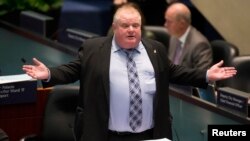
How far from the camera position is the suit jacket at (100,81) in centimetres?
356

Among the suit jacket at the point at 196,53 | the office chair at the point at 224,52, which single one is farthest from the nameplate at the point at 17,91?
the office chair at the point at 224,52

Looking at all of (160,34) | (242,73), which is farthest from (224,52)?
(160,34)

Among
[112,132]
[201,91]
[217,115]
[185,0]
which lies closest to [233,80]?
[201,91]

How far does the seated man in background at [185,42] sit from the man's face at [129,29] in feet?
5.74

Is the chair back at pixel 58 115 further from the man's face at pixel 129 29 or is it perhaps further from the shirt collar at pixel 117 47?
the man's face at pixel 129 29

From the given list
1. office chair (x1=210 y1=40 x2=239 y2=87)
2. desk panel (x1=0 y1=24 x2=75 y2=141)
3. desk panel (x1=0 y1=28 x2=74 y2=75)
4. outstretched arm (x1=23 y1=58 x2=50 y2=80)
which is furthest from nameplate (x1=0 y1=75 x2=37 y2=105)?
office chair (x1=210 y1=40 x2=239 y2=87)

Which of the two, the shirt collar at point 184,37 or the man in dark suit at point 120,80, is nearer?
the man in dark suit at point 120,80

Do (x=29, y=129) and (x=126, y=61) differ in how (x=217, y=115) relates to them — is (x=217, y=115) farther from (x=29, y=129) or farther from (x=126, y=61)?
(x=29, y=129)

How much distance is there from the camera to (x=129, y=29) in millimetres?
3572

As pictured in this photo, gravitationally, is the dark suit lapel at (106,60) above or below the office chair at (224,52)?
above

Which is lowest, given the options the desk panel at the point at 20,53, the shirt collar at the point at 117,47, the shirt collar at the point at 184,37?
the desk panel at the point at 20,53

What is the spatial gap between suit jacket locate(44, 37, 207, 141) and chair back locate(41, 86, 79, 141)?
0.63 meters

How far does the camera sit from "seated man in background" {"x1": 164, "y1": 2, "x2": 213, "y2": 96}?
5309 mm

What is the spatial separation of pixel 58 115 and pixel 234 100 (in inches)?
48.7
